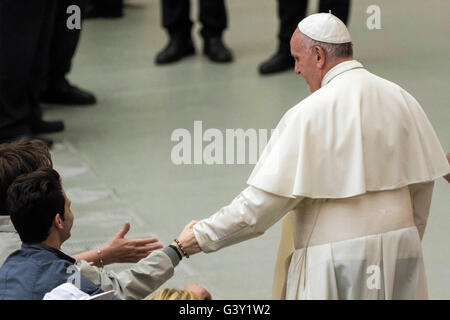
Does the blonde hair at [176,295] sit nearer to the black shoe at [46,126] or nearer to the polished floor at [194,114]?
the polished floor at [194,114]

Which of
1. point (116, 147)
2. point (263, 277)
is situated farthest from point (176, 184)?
point (263, 277)

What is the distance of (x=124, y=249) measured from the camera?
3.99 m

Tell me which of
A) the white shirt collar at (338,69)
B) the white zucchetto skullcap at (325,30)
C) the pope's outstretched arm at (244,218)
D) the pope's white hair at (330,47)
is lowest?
the pope's outstretched arm at (244,218)

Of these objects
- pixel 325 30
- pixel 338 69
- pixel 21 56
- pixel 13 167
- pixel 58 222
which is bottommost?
pixel 21 56

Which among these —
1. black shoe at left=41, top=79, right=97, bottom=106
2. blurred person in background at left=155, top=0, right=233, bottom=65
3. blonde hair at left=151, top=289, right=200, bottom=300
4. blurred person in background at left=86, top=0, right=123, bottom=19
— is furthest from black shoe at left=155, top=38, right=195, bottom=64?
blonde hair at left=151, top=289, right=200, bottom=300

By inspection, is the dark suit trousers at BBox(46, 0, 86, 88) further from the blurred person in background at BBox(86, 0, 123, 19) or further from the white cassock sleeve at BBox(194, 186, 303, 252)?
the white cassock sleeve at BBox(194, 186, 303, 252)

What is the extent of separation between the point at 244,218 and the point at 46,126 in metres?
4.25

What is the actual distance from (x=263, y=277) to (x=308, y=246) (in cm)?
168

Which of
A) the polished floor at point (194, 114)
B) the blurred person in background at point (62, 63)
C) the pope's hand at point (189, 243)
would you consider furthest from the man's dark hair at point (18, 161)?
the blurred person in background at point (62, 63)

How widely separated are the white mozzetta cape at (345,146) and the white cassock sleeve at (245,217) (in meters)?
0.05

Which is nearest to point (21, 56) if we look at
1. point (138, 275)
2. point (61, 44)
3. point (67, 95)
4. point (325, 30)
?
point (61, 44)

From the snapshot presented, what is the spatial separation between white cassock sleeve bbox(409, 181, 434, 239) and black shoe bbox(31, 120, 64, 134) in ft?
13.8

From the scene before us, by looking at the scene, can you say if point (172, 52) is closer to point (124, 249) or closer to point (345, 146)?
Answer: point (124, 249)

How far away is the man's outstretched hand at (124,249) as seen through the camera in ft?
13.1
